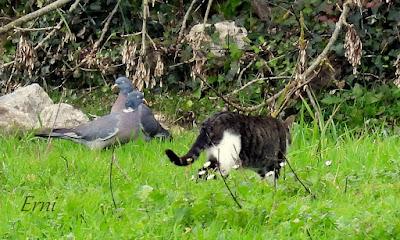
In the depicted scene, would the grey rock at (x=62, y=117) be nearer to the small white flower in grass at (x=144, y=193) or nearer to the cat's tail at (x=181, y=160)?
the cat's tail at (x=181, y=160)

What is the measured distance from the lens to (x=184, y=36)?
11.1 meters

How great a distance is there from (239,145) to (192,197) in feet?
3.18

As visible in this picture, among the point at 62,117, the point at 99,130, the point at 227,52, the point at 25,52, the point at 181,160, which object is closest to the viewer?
the point at 181,160

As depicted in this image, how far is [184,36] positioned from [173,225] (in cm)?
537

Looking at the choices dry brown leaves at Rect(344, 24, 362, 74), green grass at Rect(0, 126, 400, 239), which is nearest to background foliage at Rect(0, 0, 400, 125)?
dry brown leaves at Rect(344, 24, 362, 74)

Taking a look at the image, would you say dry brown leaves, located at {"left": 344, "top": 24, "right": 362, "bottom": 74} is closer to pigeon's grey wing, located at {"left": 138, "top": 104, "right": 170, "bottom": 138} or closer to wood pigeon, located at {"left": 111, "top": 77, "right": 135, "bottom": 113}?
pigeon's grey wing, located at {"left": 138, "top": 104, "right": 170, "bottom": 138}

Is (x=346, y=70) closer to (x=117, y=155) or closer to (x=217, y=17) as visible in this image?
(x=217, y=17)

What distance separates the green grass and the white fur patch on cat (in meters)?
0.12

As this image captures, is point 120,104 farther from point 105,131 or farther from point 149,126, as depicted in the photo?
point 105,131

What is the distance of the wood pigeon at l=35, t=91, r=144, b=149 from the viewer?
8695mm

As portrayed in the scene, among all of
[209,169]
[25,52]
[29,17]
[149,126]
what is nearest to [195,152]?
[209,169]

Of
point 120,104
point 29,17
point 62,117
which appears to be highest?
point 29,17

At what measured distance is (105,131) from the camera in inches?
343

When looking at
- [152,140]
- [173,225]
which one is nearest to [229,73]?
[152,140]
